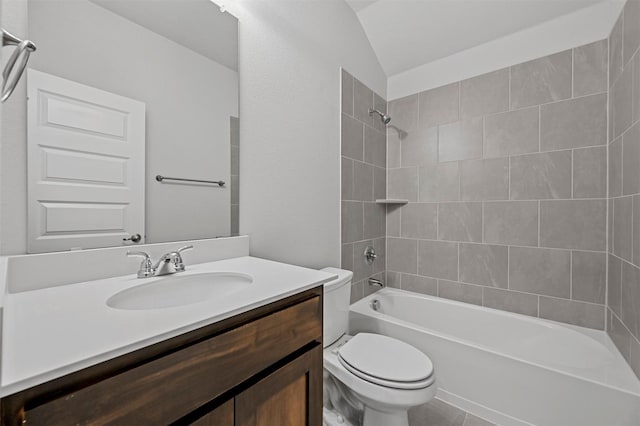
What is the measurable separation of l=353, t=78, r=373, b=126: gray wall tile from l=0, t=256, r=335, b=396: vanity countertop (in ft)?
5.30

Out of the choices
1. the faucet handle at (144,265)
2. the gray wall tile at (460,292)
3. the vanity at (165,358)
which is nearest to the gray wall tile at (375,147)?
the gray wall tile at (460,292)

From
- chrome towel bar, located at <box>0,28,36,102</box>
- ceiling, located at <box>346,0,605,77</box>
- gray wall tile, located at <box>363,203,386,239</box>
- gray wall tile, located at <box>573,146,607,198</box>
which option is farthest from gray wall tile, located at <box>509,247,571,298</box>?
chrome towel bar, located at <box>0,28,36,102</box>

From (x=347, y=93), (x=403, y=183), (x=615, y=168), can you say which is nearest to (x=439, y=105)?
(x=403, y=183)

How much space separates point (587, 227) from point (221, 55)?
7.58 feet

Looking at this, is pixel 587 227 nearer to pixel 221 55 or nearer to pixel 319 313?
pixel 319 313

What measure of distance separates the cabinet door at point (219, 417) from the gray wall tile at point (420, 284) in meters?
2.01

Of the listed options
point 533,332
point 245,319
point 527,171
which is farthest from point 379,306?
point 245,319

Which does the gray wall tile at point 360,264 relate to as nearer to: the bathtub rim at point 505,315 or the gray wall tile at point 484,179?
the bathtub rim at point 505,315

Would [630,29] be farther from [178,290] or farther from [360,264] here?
[178,290]

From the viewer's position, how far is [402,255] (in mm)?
2467

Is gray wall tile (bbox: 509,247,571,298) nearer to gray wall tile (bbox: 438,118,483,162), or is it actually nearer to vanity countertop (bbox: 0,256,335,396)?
gray wall tile (bbox: 438,118,483,162)

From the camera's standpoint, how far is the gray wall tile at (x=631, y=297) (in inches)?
49.6

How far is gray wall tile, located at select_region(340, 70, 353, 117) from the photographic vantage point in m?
1.99

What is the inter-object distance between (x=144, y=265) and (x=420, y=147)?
7.07 ft
